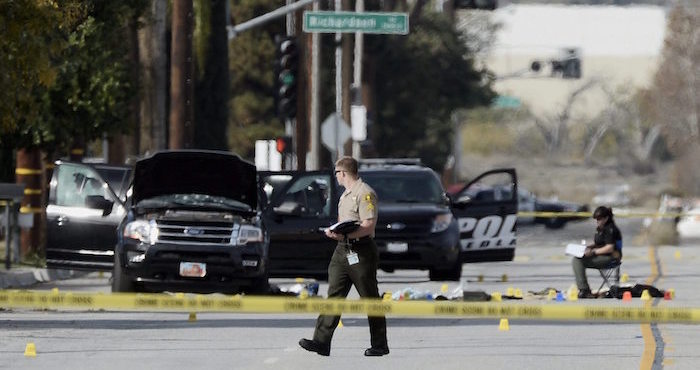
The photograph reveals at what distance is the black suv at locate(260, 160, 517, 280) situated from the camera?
1012 inches

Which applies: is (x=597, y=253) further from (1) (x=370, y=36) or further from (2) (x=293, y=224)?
(1) (x=370, y=36)

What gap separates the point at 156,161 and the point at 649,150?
389 ft

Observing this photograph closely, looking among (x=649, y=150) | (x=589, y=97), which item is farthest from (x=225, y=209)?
(x=589, y=97)

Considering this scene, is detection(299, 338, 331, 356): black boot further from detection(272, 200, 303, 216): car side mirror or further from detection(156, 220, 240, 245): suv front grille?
detection(272, 200, 303, 216): car side mirror

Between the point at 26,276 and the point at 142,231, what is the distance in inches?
254

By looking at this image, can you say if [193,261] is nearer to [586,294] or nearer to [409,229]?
[586,294]

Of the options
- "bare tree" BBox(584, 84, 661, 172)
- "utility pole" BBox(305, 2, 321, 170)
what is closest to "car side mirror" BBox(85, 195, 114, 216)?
"utility pole" BBox(305, 2, 321, 170)

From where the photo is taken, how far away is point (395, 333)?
63.4 ft

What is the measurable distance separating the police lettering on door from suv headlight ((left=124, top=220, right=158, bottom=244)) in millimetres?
8942

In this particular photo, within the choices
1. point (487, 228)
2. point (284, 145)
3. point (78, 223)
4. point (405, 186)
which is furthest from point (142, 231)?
point (284, 145)

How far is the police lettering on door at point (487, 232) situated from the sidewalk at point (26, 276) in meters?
6.11

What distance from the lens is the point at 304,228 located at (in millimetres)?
25750

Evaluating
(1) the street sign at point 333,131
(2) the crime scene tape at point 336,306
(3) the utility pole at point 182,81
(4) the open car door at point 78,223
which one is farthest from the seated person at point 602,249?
(1) the street sign at point 333,131

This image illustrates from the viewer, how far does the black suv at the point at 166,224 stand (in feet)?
71.7
